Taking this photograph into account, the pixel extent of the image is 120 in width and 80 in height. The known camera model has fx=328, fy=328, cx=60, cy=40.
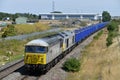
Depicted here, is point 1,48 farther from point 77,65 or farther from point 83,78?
point 83,78

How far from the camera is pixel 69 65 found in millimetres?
28031

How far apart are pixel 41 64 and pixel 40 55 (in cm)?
71

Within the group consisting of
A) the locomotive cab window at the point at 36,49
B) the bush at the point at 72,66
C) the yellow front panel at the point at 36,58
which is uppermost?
the locomotive cab window at the point at 36,49

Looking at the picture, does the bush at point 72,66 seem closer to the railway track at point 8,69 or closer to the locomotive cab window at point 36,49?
the locomotive cab window at point 36,49

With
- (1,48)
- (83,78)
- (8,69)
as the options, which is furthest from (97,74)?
(1,48)

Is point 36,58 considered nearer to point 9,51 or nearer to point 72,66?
point 72,66

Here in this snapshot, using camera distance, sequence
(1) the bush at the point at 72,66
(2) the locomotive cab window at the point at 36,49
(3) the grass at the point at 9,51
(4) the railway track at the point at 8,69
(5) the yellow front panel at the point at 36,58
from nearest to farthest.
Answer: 1. (5) the yellow front panel at the point at 36,58
2. (2) the locomotive cab window at the point at 36,49
3. (4) the railway track at the point at 8,69
4. (1) the bush at the point at 72,66
5. (3) the grass at the point at 9,51

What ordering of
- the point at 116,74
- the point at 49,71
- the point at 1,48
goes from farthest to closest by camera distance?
1. the point at 1,48
2. the point at 49,71
3. the point at 116,74

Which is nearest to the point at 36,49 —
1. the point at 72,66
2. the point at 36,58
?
the point at 36,58

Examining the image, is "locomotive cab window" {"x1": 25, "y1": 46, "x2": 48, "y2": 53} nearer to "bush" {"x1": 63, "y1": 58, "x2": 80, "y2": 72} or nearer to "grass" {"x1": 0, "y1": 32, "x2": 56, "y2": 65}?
"bush" {"x1": 63, "y1": 58, "x2": 80, "y2": 72}

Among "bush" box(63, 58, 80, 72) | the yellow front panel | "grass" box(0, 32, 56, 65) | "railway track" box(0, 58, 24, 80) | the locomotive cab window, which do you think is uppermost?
the locomotive cab window

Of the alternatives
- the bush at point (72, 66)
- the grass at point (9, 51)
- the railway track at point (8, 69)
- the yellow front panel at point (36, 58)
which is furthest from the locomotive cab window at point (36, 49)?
the grass at point (9, 51)

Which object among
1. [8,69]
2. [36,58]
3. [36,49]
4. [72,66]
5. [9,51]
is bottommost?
[9,51]

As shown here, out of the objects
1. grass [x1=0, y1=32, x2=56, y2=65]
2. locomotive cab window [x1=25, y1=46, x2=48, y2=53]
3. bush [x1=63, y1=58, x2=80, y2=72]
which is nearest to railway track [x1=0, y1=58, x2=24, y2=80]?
locomotive cab window [x1=25, y1=46, x2=48, y2=53]
